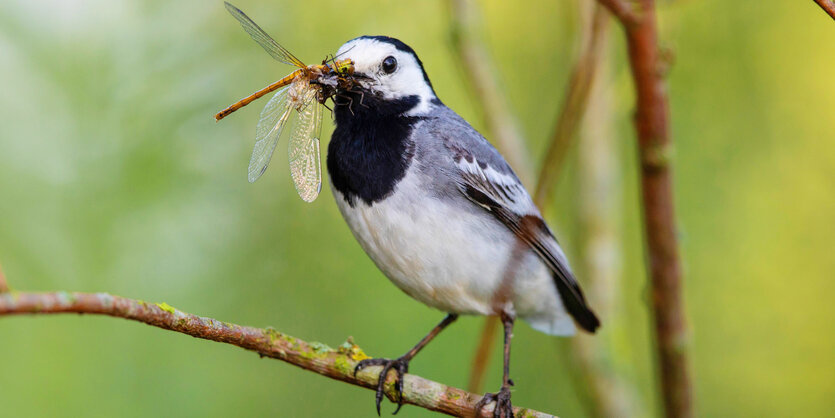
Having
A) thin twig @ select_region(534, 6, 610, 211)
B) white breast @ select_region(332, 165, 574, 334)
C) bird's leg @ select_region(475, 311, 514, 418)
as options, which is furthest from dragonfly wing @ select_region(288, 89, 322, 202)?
bird's leg @ select_region(475, 311, 514, 418)

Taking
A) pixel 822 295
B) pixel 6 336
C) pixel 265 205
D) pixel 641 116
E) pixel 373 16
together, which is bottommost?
pixel 6 336

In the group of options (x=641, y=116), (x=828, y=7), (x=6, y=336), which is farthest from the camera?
(x=6, y=336)

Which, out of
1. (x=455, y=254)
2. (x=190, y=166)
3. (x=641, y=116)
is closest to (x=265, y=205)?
(x=190, y=166)

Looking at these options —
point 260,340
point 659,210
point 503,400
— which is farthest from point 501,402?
point 260,340

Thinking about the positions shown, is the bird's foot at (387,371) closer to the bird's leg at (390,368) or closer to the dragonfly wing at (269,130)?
the bird's leg at (390,368)

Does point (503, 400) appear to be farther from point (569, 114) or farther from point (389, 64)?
point (389, 64)

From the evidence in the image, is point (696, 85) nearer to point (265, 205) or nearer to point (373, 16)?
point (373, 16)

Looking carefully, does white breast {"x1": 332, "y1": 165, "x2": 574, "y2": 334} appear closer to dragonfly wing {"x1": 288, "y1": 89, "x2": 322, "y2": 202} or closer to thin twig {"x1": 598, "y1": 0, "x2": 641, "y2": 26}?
dragonfly wing {"x1": 288, "y1": 89, "x2": 322, "y2": 202}
